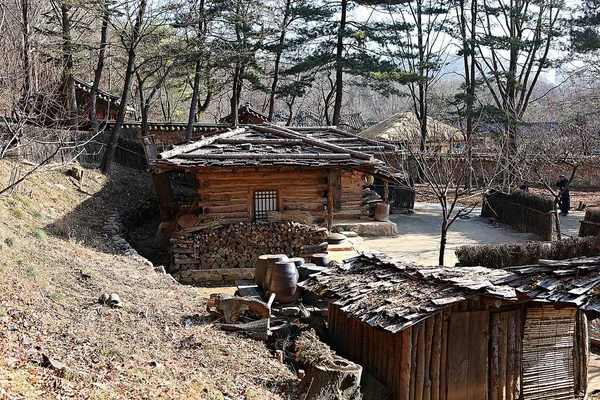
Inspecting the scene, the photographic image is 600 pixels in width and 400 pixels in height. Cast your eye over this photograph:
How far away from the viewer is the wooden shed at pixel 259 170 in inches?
581

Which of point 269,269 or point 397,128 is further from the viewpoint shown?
point 397,128

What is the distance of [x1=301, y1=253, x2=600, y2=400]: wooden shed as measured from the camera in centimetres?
766

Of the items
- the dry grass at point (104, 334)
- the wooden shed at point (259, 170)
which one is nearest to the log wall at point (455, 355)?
the dry grass at point (104, 334)

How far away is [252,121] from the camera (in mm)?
34812

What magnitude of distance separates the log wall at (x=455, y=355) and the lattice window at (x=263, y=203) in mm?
7193

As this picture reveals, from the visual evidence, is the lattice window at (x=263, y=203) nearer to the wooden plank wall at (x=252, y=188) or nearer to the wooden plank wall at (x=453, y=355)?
the wooden plank wall at (x=252, y=188)

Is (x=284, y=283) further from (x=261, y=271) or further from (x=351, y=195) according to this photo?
(x=351, y=195)

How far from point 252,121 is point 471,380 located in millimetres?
28024

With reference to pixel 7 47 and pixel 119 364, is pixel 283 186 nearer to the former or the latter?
pixel 7 47

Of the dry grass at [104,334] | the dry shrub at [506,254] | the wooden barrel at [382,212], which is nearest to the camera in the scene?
the dry grass at [104,334]

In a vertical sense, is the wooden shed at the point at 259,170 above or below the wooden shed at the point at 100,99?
below

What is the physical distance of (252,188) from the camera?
1546 centimetres

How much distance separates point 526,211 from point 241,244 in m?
12.3

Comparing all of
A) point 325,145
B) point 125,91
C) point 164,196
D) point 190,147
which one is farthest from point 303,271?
point 125,91
